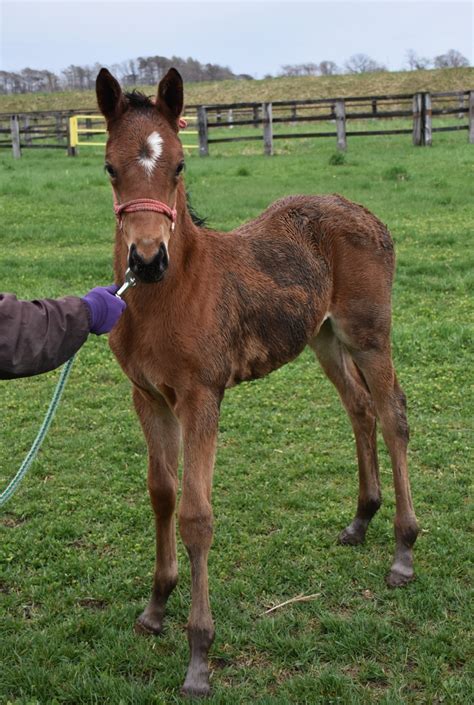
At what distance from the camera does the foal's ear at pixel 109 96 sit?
307 centimetres

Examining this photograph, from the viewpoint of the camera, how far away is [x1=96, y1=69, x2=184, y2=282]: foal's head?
2.85 metres

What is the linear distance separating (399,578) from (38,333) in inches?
93.0

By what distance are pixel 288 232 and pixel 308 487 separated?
1.79 metres

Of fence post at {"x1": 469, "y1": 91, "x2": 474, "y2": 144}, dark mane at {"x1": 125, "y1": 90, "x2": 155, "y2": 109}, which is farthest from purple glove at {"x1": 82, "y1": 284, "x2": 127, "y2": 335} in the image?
fence post at {"x1": 469, "y1": 91, "x2": 474, "y2": 144}

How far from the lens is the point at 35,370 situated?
2.76 m

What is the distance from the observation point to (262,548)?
14.1ft

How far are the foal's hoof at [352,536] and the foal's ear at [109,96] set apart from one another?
2.65 m

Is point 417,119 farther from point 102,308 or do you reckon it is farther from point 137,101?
point 102,308

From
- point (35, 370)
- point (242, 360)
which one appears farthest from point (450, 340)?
point (35, 370)

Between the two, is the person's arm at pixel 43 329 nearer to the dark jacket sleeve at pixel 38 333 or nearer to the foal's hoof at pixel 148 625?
the dark jacket sleeve at pixel 38 333

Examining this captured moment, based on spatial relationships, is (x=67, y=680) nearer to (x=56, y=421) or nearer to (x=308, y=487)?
(x=308, y=487)

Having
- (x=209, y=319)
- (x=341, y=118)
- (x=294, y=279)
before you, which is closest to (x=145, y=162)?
(x=209, y=319)

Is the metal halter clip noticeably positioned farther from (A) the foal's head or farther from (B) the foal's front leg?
(B) the foal's front leg

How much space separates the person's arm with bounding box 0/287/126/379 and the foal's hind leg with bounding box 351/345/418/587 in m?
1.83
